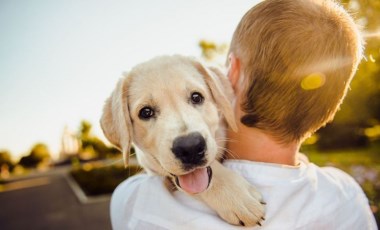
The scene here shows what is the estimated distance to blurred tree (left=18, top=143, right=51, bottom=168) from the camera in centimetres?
6283

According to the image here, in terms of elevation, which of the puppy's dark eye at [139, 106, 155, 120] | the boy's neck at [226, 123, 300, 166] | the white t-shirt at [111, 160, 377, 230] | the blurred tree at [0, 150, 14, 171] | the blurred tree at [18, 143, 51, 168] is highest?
the puppy's dark eye at [139, 106, 155, 120]

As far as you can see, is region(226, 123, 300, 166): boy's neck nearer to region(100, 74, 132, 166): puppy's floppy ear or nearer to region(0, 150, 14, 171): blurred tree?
region(100, 74, 132, 166): puppy's floppy ear

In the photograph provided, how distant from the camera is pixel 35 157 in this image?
210 feet

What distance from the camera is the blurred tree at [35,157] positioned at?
206ft

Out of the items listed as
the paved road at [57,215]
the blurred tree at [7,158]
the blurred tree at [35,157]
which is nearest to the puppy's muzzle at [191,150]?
the paved road at [57,215]

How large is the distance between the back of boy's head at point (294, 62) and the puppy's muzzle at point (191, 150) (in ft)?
1.27

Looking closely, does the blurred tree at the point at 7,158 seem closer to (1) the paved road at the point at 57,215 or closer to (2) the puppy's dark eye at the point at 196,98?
(1) the paved road at the point at 57,215

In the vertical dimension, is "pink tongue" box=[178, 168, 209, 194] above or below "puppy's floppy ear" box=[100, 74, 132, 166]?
below

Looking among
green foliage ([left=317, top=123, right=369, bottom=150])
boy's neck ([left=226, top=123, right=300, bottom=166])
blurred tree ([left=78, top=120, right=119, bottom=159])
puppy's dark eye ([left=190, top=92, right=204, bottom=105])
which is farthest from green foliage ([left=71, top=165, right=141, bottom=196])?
blurred tree ([left=78, top=120, right=119, bottom=159])

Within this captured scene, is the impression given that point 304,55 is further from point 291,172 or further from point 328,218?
point 328,218

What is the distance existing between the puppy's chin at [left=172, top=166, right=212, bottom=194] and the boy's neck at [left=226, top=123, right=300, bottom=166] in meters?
0.31

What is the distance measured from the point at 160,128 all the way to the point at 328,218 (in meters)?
1.44

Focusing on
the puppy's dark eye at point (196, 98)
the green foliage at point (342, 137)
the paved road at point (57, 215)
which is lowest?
the green foliage at point (342, 137)

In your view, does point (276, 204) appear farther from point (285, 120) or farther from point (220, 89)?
point (220, 89)
